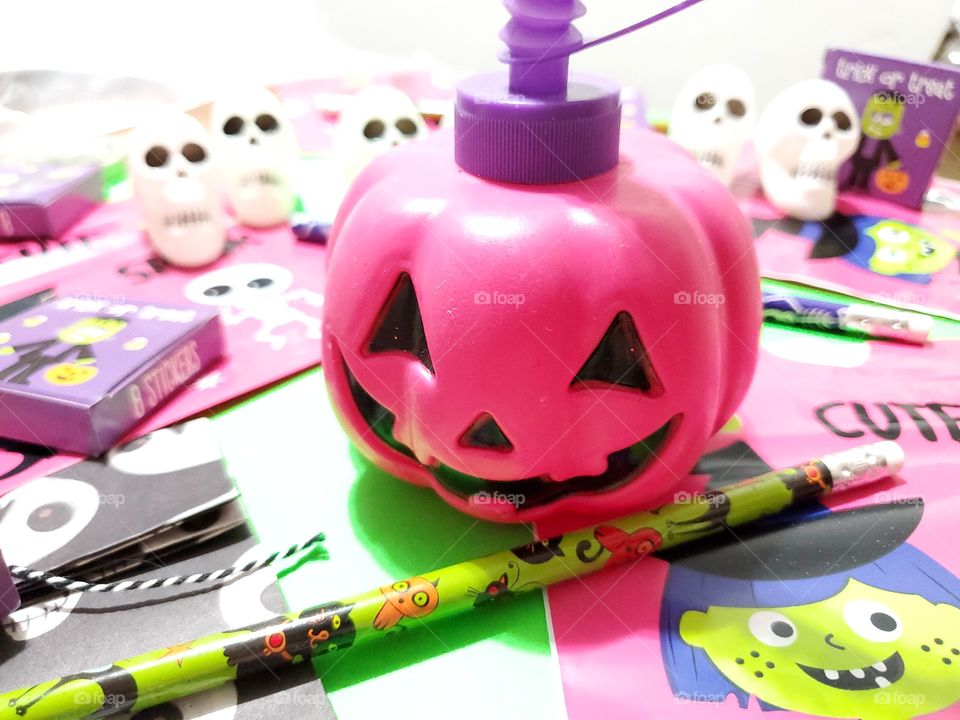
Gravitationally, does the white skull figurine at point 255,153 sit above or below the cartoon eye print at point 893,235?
above

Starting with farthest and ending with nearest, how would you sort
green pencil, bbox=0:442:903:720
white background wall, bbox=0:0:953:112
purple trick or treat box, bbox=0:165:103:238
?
white background wall, bbox=0:0:953:112 → purple trick or treat box, bbox=0:165:103:238 → green pencil, bbox=0:442:903:720

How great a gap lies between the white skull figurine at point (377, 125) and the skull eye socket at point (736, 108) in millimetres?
373

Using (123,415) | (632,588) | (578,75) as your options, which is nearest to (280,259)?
(123,415)

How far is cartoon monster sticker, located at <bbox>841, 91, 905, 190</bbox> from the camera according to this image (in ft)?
3.33

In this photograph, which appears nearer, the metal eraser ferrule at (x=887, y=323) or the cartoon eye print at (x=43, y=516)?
the cartoon eye print at (x=43, y=516)

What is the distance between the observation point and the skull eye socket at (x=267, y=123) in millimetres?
1001

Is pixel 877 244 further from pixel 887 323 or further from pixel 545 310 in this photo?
pixel 545 310

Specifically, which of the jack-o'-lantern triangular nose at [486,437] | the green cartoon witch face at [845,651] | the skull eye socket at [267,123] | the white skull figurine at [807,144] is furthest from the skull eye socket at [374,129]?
the green cartoon witch face at [845,651]

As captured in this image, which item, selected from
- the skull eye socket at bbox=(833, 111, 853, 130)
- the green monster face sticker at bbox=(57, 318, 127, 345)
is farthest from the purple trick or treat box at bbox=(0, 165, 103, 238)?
the skull eye socket at bbox=(833, 111, 853, 130)

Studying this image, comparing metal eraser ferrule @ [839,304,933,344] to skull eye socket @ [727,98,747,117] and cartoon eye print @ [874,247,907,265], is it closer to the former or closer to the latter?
cartoon eye print @ [874,247,907,265]

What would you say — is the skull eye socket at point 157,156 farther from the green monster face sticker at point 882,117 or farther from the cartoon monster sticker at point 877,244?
the green monster face sticker at point 882,117

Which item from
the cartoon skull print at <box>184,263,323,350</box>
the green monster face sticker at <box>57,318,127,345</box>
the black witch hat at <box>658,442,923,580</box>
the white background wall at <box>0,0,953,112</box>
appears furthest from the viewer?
the white background wall at <box>0,0,953,112</box>

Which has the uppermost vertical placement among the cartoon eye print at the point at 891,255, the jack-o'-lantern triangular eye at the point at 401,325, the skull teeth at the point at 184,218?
the jack-o'-lantern triangular eye at the point at 401,325

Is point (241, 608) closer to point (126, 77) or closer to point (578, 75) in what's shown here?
point (578, 75)
